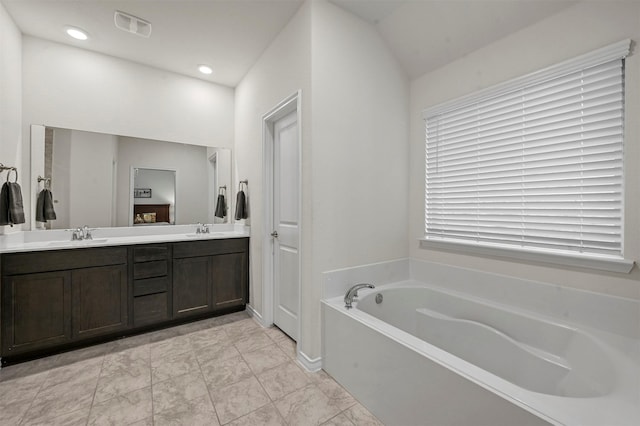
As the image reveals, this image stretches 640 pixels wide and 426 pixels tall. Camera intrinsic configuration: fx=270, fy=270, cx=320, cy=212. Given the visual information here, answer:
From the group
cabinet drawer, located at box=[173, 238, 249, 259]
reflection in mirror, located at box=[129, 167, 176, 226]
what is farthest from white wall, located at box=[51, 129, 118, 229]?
cabinet drawer, located at box=[173, 238, 249, 259]

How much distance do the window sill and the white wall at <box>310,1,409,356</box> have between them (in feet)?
1.50

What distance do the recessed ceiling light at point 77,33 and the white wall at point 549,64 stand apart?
303 centimetres

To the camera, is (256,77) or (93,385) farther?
(256,77)

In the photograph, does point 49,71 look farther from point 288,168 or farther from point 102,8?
point 288,168

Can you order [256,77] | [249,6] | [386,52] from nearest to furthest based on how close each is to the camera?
[249,6]
[386,52]
[256,77]

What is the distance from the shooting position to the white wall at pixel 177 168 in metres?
2.84

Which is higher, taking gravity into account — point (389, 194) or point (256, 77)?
point (256, 77)

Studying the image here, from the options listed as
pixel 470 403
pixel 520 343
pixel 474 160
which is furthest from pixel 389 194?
pixel 470 403

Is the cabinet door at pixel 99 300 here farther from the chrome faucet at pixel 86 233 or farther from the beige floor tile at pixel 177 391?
the beige floor tile at pixel 177 391

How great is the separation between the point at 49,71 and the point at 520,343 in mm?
4407

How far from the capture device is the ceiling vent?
219 centimetres

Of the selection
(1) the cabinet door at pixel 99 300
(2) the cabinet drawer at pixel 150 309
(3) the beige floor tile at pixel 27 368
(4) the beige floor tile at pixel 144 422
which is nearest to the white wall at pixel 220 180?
(2) the cabinet drawer at pixel 150 309

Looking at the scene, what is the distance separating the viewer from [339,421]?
1.50 metres

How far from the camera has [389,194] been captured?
7.97ft
